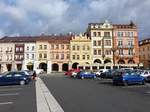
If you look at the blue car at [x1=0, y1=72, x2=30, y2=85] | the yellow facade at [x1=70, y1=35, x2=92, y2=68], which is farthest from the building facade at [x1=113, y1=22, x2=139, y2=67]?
the blue car at [x1=0, y1=72, x2=30, y2=85]

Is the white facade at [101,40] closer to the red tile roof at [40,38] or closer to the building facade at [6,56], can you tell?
the red tile roof at [40,38]

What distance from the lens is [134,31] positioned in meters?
106

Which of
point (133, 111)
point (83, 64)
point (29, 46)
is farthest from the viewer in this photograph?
point (29, 46)

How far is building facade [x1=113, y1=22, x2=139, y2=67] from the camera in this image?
10438 centimetres

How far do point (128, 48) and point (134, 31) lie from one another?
5866 mm

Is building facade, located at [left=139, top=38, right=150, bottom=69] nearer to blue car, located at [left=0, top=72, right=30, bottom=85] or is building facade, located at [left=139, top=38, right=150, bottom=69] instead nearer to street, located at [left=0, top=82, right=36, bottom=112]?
blue car, located at [left=0, top=72, right=30, bottom=85]

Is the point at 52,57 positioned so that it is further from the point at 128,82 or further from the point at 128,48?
the point at 128,82

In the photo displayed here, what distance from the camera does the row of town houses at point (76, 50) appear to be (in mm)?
104625

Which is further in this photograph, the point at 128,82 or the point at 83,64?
the point at 83,64

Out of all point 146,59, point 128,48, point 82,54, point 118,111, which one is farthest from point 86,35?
point 118,111

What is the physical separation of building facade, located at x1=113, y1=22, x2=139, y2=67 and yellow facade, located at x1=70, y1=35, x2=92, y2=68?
28.3ft

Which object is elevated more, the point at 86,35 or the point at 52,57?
the point at 86,35

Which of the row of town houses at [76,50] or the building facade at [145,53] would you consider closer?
the row of town houses at [76,50]

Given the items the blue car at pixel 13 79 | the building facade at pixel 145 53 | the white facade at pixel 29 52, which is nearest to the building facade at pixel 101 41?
the building facade at pixel 145 53
